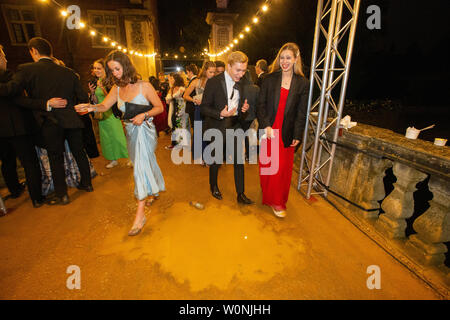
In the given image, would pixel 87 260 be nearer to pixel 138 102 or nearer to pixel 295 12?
pixel 138 102

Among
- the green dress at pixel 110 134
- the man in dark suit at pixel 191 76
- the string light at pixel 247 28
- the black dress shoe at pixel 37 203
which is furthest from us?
the string light at pixel 247 28

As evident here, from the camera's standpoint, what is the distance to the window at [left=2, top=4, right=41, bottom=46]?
13117 millimetres

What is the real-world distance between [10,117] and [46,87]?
58 centimetres

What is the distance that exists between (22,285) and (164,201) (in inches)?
69.3

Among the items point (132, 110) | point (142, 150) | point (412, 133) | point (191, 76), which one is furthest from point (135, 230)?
point (191, 76)

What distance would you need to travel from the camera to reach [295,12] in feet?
47.7

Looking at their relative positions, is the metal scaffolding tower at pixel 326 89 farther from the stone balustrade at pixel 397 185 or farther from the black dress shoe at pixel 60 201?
the black dress shoe at pixel 60 201

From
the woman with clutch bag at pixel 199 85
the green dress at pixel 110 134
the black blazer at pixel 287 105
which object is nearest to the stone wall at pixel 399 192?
the black blazer at pixel 287 105

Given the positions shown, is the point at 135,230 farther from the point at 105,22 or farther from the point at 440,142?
the point at 105,22

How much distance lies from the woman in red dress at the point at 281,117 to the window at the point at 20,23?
17271mm

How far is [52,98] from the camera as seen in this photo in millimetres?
3016

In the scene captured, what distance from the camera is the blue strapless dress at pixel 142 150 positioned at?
2619 mm
